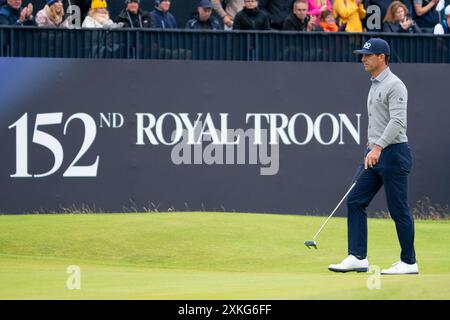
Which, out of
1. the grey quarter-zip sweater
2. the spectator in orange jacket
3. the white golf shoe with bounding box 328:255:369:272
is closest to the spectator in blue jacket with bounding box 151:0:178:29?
the spectator in orange jacket

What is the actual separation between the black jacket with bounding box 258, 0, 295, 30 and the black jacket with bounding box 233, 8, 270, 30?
2.03 ft

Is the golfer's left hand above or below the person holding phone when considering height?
below

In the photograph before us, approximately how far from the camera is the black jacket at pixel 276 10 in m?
20.1

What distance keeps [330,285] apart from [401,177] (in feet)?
6.22

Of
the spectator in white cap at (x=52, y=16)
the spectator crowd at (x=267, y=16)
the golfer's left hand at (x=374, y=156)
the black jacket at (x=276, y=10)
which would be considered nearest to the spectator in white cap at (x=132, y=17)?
the spectator crowd at (x=267, y=16)

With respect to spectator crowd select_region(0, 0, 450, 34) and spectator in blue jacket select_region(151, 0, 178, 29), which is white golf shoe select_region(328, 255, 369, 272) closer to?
spectator crowd select_region(0, 0, 450, 34)

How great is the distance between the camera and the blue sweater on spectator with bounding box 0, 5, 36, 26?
61.0 ft

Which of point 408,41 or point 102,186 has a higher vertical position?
point 408,41

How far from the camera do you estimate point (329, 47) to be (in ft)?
64.2

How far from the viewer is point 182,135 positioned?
18.6 m

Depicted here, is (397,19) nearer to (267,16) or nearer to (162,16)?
(267,16)
